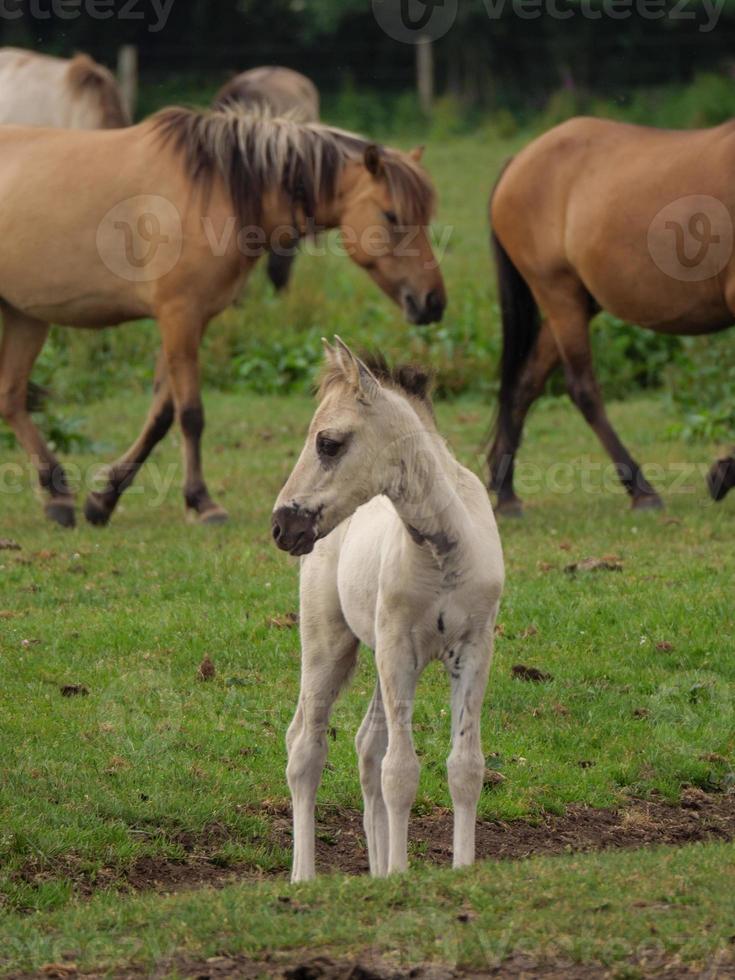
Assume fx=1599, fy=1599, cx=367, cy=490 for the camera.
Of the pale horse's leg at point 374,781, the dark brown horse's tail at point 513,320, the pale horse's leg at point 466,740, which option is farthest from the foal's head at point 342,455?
the dark brown horse's tail at point 513,320

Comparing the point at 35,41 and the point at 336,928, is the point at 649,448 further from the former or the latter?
the point at 35,41

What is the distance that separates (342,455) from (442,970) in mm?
1470

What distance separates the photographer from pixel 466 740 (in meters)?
4.81

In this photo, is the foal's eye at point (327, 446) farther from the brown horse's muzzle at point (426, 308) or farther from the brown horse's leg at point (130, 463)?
the brown horse's muzzle at point (426, 308)

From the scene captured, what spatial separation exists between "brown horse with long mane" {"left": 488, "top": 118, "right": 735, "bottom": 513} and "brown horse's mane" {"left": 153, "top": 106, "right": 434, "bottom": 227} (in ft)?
2.79

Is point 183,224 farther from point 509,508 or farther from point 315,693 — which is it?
point 315,693

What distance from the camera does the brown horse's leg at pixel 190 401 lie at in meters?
9.78

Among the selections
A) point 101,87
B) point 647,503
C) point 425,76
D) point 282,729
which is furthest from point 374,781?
point 425,76

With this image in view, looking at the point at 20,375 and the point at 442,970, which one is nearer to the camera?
the point at 442,970

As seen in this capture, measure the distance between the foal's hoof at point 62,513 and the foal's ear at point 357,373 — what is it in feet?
18.5

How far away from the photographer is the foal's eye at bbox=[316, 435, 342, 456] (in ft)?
15.0

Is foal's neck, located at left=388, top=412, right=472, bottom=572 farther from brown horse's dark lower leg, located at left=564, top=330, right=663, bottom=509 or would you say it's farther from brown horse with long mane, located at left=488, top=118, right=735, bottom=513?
brown horse's dark lower leg, located at left=564, top=330, right=663, bottom=509

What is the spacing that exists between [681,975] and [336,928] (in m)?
0.90

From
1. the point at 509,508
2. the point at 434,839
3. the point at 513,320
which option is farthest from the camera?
the point at 513,320
